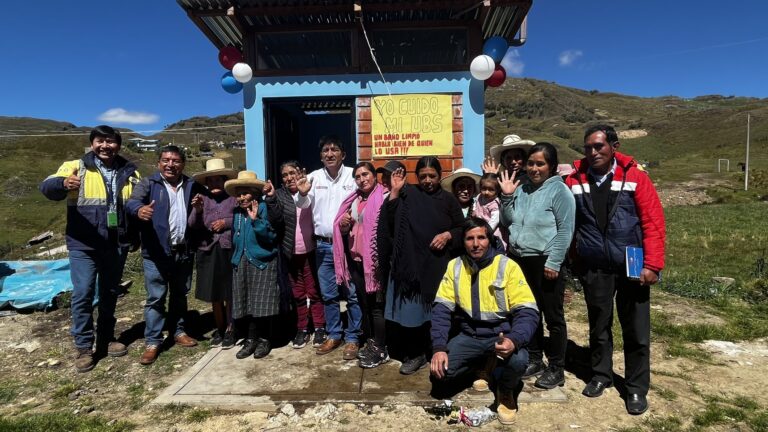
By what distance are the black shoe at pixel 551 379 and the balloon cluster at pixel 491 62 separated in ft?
11.7

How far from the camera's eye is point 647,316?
9.84 feet

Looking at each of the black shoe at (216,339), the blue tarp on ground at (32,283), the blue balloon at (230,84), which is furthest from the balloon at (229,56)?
the blue tarp on ground at (32,283)

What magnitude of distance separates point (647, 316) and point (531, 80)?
122710 millimetres

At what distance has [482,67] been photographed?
518 cm

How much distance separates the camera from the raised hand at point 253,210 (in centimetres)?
376

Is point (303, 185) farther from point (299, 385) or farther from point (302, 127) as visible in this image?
point (302, 127)

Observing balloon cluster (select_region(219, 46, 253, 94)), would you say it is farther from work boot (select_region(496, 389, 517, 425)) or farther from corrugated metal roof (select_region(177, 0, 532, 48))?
work boot (select_region(496, 389, 517, 425))

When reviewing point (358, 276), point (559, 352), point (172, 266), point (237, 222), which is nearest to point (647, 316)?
point (559, 352)

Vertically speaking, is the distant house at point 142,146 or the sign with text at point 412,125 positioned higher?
the distant house at point 142,146

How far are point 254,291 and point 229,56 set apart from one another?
3.72m

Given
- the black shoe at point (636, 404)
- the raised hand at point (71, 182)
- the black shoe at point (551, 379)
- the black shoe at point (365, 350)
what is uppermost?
the raised hand at point (71, 182)

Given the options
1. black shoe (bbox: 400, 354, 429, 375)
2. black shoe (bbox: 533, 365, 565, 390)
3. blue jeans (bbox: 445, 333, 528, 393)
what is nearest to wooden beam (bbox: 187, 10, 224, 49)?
black shoe (bbox: 400, 354, 429, 375)

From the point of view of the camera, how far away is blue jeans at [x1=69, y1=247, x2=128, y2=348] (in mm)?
3750

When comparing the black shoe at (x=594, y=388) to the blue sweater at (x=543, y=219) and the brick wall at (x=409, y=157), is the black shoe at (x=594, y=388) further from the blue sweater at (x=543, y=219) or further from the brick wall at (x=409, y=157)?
the brick wall at (x=409, y=157)
